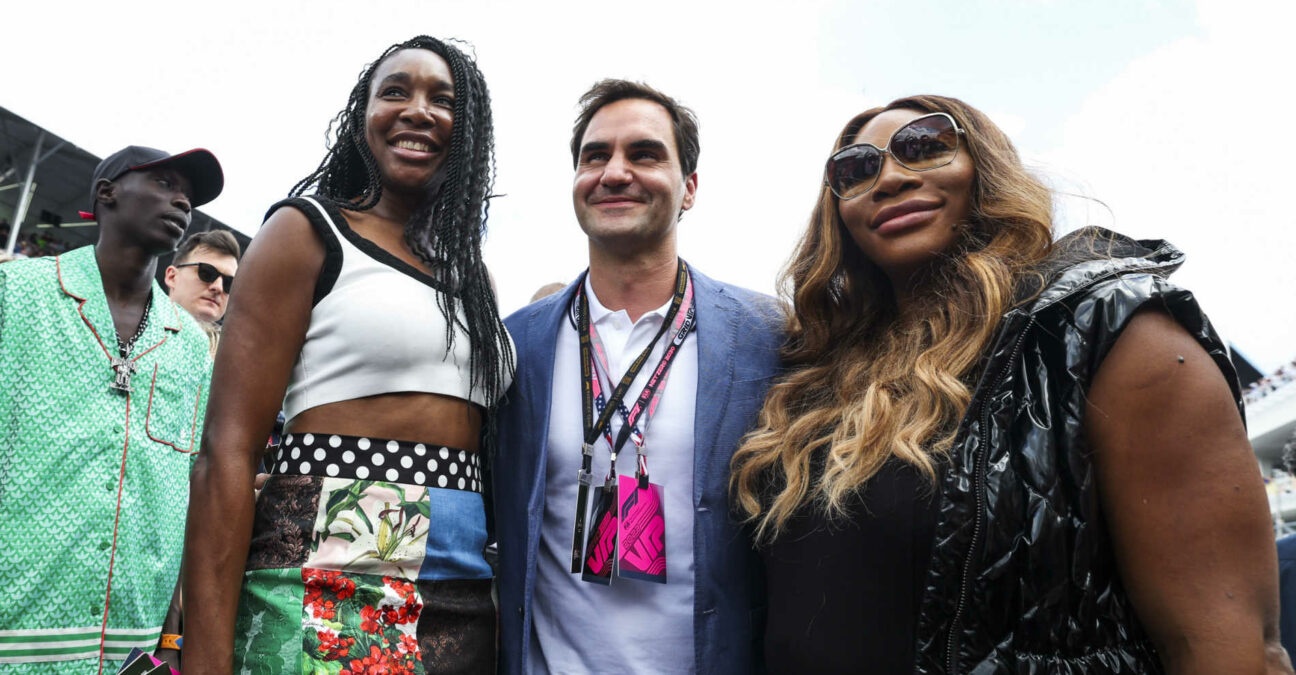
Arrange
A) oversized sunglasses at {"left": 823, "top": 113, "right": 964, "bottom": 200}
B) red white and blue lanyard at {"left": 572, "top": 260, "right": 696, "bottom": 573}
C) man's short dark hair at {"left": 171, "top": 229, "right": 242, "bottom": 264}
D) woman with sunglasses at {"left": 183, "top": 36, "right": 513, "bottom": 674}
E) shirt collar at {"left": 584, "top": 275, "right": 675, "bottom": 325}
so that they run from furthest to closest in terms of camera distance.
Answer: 1. man's short dark hair at {"left": 171, "top": 229, "right": 242, "bottom": 264}
2. shirt collar at {"left": 584, "top": 275, "right": 675, "bottom": 325}
3. red white and blue lanyard at {"left": 572, "top": 260, "right": 696, "bottom": 573}
4. oversized sunglasses at {"left": 823, "top": 113, "right": 964, "bottom": 200}
5. woman with sunglasses at {"left": 183, "top": 36, "right": 513, "bottom": 674}

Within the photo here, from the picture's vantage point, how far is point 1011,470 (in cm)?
169

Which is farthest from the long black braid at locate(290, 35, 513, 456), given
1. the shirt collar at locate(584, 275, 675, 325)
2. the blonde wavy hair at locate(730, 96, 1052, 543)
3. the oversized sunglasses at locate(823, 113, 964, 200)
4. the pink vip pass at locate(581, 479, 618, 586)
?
the oversized sunglasses at locate(823, 113, 964, 200)

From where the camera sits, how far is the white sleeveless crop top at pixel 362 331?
2.02 meters

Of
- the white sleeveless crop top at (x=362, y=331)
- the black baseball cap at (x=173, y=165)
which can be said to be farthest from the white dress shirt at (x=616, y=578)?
the black baseball cap at (x=173, y=165)

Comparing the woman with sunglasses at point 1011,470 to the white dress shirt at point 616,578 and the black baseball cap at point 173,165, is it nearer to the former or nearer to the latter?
the white dress shirt at point 616,578

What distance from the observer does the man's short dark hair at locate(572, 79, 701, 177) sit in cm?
333

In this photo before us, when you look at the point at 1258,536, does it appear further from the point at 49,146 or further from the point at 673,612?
the point at 49,146

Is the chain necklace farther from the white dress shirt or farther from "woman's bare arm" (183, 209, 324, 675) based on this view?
the white dress shirt

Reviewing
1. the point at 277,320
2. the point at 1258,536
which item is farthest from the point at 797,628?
the point at 277,320

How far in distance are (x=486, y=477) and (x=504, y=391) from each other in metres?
0.27

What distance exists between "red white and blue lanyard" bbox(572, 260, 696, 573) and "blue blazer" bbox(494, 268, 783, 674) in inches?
3.0

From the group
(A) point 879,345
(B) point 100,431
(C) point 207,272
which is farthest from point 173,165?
(A) point 879,345

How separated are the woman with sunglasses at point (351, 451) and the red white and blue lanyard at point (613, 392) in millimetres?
383

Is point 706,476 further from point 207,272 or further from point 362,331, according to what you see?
point 207,272
